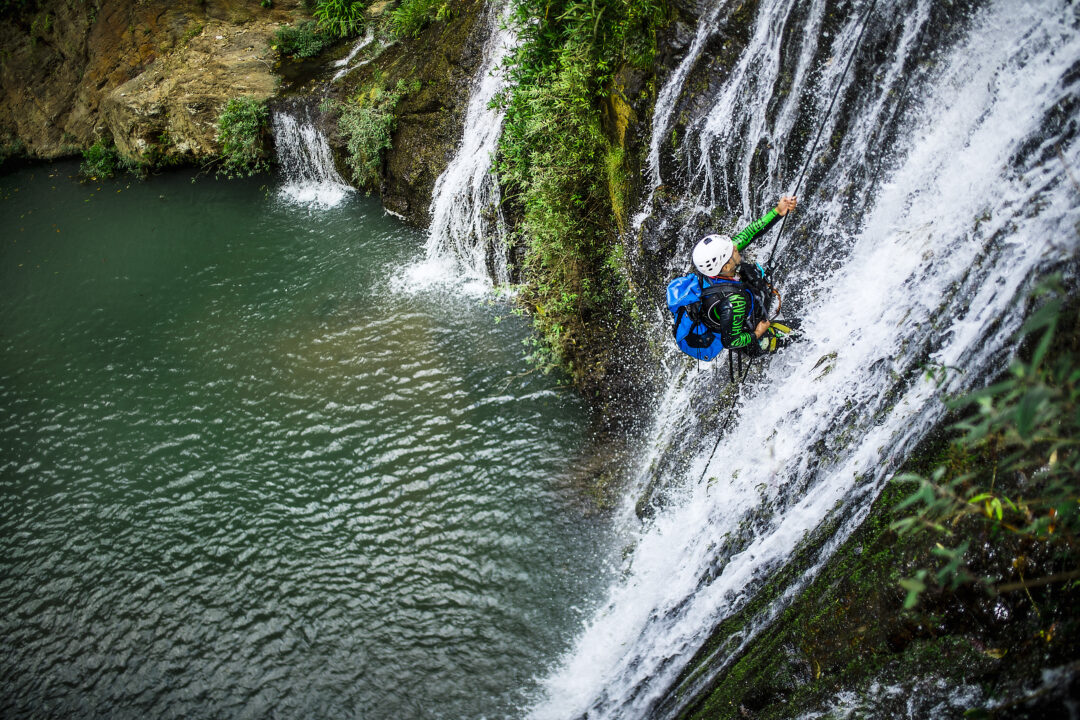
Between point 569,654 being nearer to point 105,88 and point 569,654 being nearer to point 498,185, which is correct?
point 498,185

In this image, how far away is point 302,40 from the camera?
17281mm

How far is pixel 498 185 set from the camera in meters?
11.1

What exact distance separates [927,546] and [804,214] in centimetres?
A: 346

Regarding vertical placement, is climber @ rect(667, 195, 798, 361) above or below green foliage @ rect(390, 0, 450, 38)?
below

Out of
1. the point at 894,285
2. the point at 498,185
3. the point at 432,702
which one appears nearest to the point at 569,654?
the point at 432,702

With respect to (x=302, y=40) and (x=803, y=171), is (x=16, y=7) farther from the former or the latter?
(x=803, y=171)

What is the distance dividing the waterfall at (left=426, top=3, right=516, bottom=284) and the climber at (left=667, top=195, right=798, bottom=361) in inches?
246

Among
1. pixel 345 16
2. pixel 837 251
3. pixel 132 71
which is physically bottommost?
pixel 837 251

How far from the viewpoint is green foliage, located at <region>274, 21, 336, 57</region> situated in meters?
17.1

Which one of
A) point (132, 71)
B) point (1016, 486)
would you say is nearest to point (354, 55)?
point (132, 71)

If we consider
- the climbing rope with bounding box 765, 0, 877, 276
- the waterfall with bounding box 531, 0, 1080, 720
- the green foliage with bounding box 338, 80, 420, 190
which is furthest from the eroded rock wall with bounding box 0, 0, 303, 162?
the climbing rope with bounding box 765, 0, 877, 276

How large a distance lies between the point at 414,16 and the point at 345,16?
3906 millimetres

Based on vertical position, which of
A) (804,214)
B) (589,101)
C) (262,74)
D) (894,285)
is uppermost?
(262,74)

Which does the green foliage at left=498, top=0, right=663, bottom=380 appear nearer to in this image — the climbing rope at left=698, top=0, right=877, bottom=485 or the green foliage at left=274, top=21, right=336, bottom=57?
the climbing rope at left=698, top=0, right=877, bottom=485
